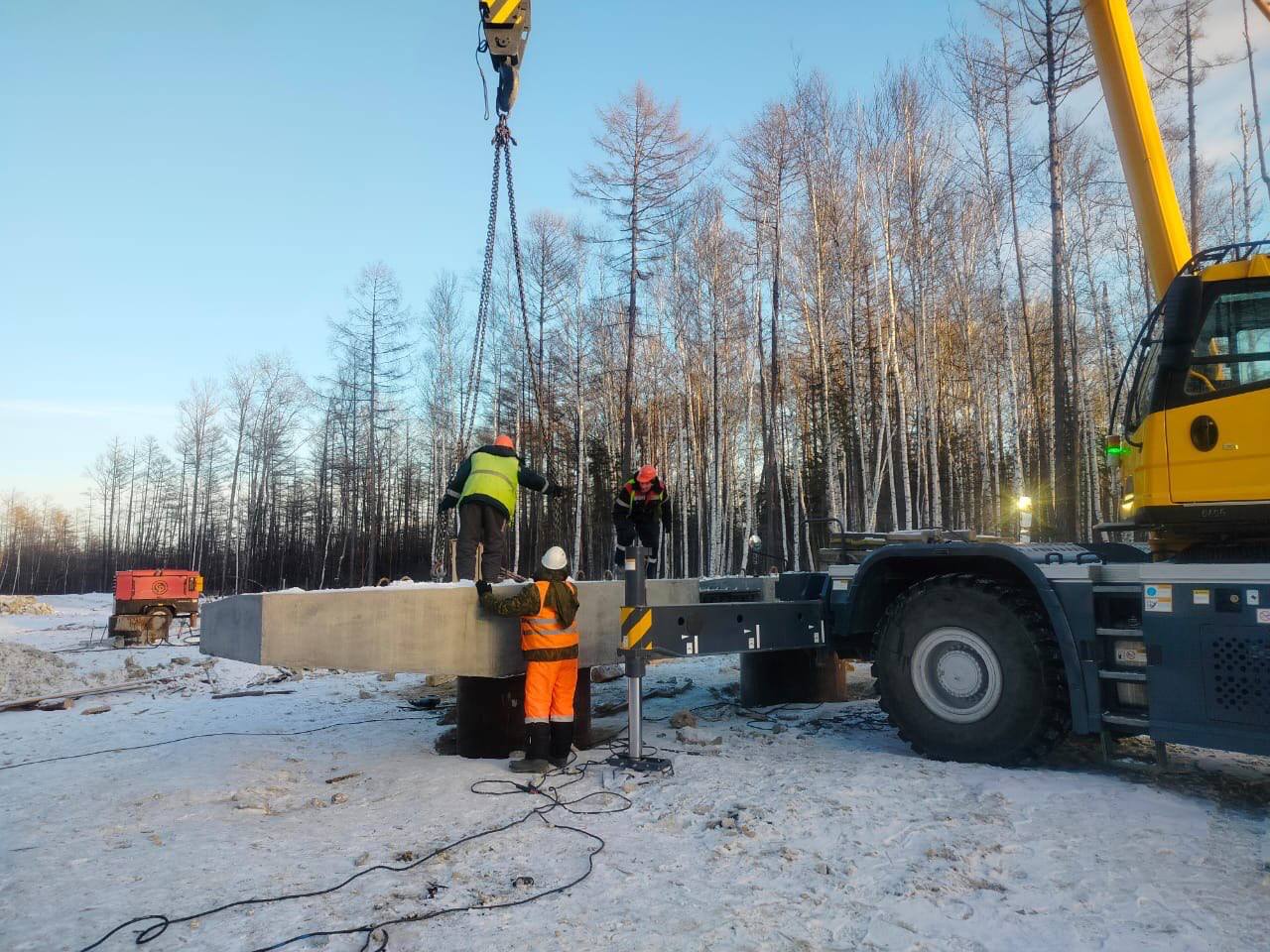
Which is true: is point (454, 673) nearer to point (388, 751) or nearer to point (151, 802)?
point (388, 751)

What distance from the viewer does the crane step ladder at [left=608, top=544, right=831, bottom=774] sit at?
229 inches

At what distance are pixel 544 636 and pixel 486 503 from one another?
1.84 meters

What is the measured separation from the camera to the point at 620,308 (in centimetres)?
2527

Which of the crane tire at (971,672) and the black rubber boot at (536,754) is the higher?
the crane tire at (971,672)

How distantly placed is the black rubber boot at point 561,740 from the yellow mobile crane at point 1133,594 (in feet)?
1.87

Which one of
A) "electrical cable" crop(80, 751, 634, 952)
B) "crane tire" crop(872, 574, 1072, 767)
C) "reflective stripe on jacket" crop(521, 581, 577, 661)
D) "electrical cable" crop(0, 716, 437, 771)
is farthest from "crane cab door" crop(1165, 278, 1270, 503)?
"electrical cable" crop(0, 716, 437, 771)

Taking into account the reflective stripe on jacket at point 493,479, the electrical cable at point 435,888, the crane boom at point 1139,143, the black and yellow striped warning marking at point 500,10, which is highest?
the black and yellow striped warning marking at point 500,10

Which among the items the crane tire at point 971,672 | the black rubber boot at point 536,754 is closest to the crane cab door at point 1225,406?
the crane tire at point 971,672

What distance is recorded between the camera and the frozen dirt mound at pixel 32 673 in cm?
1076

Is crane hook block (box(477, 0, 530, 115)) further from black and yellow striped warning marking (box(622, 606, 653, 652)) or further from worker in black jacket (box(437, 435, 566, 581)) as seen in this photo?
black and yellow striped warning marking (box(622, 606, 653, 652))

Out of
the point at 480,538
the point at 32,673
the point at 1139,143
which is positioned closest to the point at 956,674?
the point at 480,538

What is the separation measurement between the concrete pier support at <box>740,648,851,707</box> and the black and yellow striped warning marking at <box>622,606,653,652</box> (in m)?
2.68

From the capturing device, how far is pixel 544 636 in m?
5.92

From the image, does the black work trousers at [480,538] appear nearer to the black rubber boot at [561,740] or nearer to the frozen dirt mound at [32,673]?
the black rubber boot at [561,740]
